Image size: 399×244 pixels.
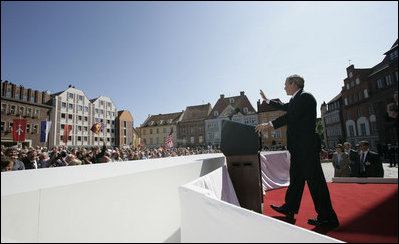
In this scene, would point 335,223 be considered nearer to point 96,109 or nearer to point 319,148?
point 319,148

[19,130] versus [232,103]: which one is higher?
[232,103]

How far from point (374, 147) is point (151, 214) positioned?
216 cm

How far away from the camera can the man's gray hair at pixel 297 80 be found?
2.93 m

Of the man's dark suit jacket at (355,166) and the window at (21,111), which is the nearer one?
the man's dark suit jacket at (355,166)

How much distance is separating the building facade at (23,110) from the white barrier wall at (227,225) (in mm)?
42615

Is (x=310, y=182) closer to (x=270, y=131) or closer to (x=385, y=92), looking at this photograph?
(x=385, y=92)

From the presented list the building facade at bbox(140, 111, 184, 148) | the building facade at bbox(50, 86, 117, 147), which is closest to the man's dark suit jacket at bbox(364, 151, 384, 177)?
the building facade at bbox(50, 86, 117, 147)

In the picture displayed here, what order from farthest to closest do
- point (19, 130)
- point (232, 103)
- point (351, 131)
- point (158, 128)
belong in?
point (158, 128) → point (232, 103) → point (19, 130) → point (351, 131)

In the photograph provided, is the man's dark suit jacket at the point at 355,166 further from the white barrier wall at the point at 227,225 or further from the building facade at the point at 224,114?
the building facade at the point at 224,114

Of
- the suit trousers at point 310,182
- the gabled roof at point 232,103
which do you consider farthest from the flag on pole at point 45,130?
the gabled roof at point 232,103

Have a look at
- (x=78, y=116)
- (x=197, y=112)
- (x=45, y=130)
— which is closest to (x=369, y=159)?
(x=45, y=130)

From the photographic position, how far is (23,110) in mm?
35125

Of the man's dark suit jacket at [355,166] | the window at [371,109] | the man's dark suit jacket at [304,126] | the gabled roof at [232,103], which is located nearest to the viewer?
the window at [371,109]

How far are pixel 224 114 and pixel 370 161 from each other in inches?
1784
